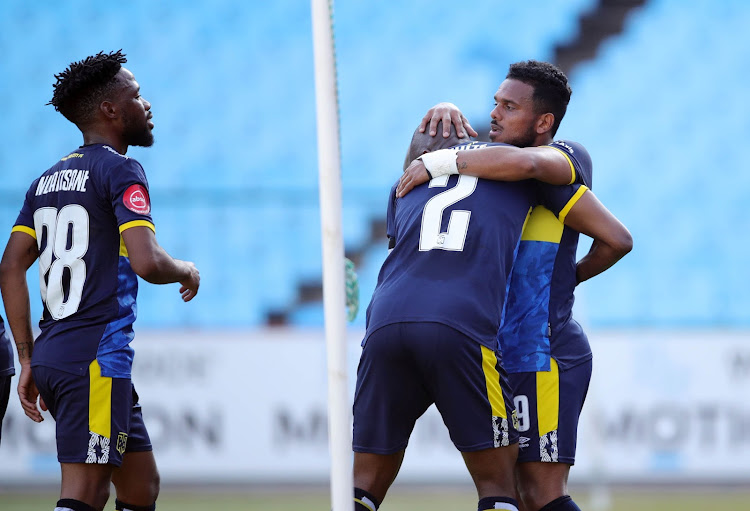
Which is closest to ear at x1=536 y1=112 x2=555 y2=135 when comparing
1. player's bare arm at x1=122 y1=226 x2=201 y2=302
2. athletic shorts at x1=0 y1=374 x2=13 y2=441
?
player's bare arm at x1=122 y1=226 x2=201 y2=302

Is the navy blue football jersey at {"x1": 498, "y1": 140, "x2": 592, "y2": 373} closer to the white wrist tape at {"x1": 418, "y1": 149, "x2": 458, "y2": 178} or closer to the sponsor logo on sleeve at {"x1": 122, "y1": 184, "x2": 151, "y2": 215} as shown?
the white wrist tape at {"x1": 418, "y1": 149, "x2": 458, "y2": 178}

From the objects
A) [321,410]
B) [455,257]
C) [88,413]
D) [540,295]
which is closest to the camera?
[455,257]

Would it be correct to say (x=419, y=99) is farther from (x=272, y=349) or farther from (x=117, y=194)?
(x=117, y=194)

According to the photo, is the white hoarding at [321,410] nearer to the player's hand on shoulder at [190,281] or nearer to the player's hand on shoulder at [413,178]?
the player's hand on shoulder at [190,281]

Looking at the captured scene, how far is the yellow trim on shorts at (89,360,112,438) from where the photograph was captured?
3.33 m

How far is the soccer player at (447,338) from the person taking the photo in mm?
3133

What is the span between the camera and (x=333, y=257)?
2814 mm

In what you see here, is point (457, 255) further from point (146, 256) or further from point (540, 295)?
point (146, 256)

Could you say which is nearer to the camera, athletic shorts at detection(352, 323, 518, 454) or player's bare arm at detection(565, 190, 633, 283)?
athletic shorts at detection(352, 323, 518, 454)

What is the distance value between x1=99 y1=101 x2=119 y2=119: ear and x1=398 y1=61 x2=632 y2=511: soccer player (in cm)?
112

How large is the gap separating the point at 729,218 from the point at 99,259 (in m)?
8.56

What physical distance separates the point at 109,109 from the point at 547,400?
6.44 feet

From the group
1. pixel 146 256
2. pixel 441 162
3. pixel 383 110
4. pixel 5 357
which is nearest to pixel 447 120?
pixel 441 162

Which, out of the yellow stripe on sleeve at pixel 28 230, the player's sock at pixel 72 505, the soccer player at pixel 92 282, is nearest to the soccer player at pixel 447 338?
the soccer player at pixel 92 282
